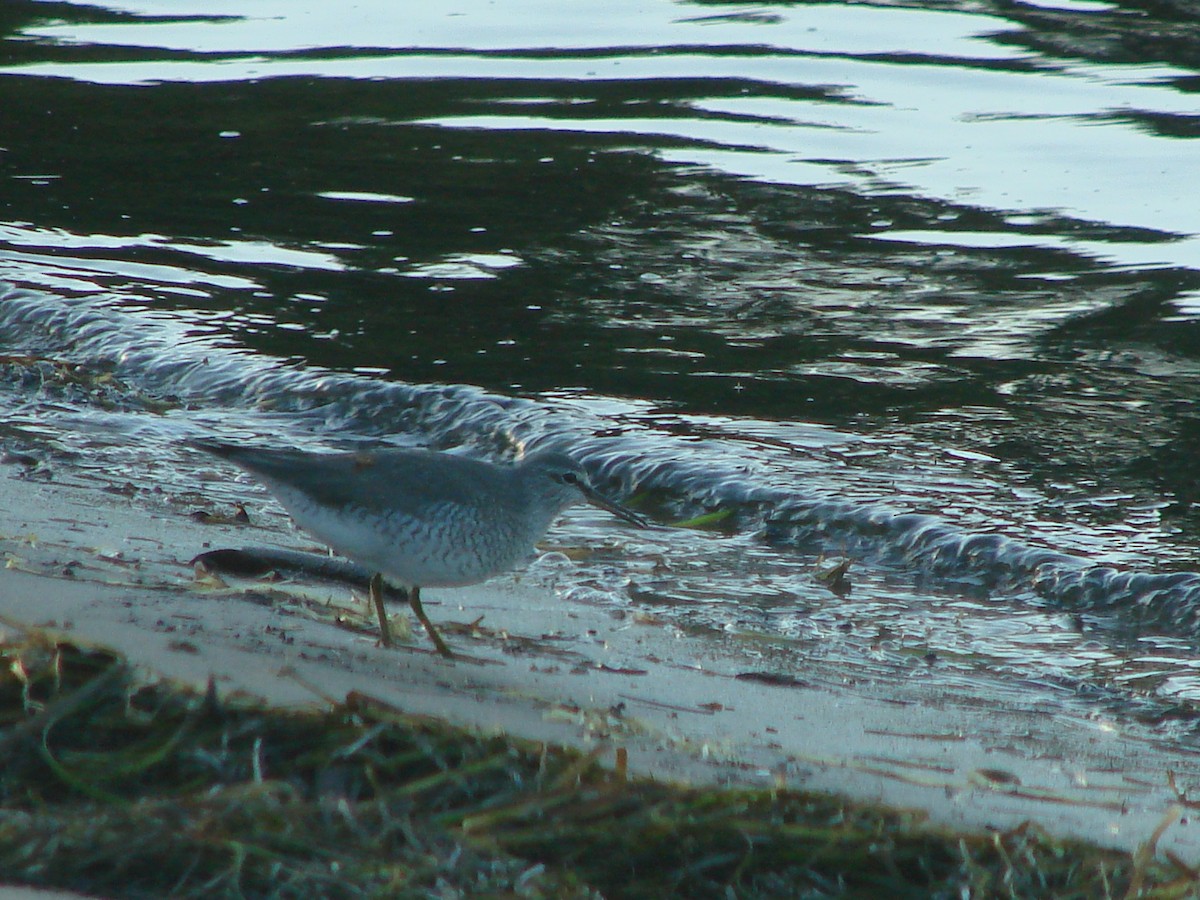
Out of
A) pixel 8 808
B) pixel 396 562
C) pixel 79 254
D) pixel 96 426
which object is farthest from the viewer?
pixel 79 254

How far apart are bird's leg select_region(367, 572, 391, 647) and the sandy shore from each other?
56 mm

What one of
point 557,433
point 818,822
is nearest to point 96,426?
point 557,433

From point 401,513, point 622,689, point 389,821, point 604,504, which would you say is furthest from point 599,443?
point 389,821

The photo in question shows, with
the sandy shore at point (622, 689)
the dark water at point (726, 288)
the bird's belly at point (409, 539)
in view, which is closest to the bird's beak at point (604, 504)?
the dark water at point (726, 288)

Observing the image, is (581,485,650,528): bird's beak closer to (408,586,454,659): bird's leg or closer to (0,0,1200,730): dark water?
(0,0,1200,730): dark water

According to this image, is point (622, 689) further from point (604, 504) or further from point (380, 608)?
point (604, 504)

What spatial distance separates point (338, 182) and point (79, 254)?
1631 millimetres

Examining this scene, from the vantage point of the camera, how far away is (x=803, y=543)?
17.7ft

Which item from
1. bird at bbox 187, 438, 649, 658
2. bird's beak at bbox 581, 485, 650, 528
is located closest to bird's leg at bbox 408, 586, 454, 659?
bird at bbox 187, 438, 649, 658

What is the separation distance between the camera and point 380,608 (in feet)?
12.7

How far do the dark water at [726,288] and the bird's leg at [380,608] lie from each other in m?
0.89

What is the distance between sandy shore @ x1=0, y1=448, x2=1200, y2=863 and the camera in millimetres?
2926

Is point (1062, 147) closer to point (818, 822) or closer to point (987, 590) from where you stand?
point (987, 590)

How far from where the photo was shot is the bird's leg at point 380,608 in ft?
12.5
